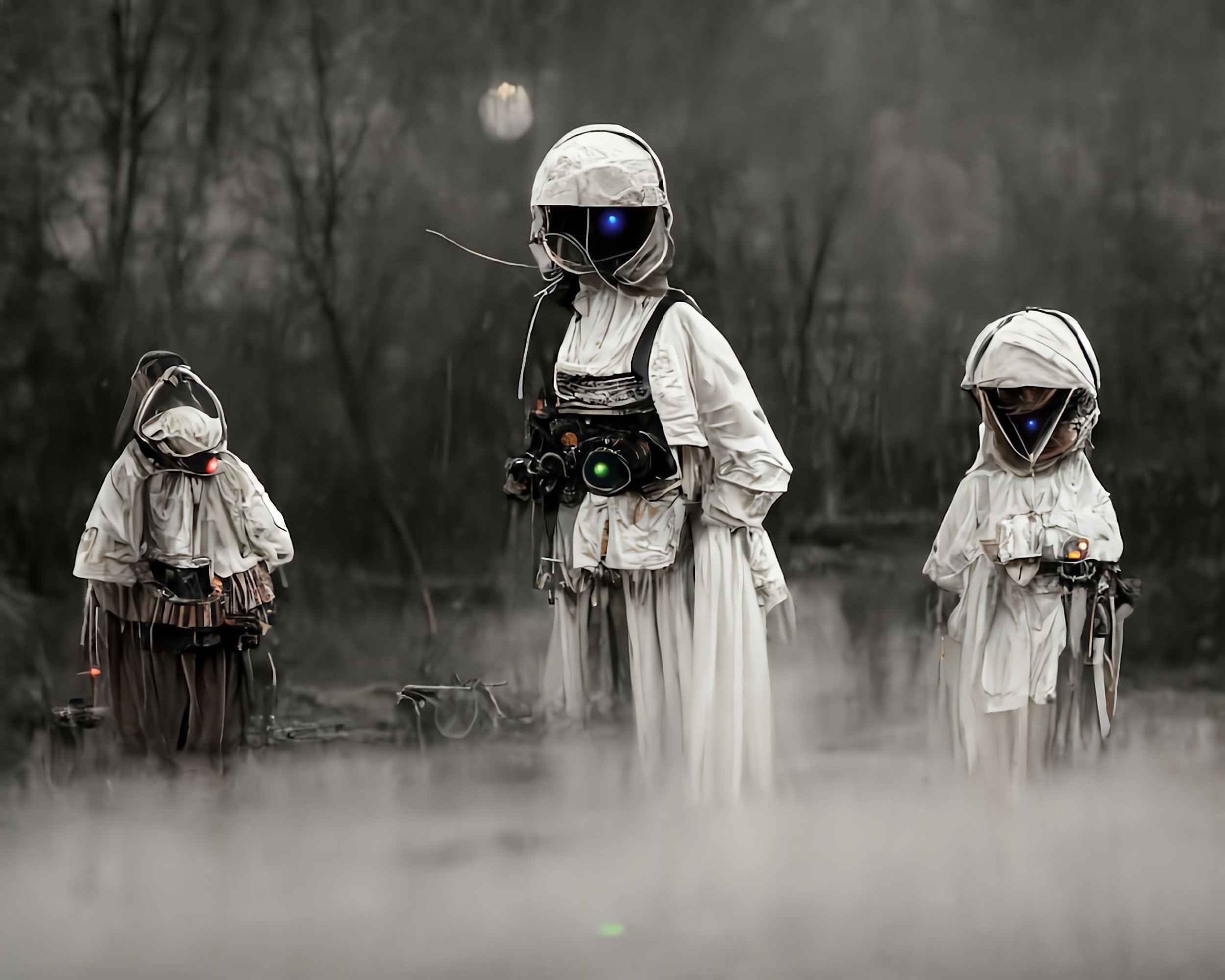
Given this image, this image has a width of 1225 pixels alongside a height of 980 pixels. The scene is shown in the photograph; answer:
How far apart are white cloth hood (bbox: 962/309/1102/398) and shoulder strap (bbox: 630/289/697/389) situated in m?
0.78

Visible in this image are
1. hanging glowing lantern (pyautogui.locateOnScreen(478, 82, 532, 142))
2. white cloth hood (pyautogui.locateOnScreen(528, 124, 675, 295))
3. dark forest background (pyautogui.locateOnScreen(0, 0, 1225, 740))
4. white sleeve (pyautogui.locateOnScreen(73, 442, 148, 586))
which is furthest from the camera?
hanging glowing lantern (pyautogui.locateOnScreen(478, 82, 532, 142))

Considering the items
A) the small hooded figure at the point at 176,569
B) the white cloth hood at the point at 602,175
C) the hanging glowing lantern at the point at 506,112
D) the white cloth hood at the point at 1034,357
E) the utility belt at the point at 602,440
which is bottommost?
the small hooded figure at the point at 176,569

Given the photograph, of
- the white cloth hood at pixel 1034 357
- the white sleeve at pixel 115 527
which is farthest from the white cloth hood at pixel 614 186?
the white sleeve at pixel 115 527

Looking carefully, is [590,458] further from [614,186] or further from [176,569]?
[176,569]

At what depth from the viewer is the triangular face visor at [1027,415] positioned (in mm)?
4332

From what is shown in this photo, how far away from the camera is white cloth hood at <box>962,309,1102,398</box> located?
430 centimetres

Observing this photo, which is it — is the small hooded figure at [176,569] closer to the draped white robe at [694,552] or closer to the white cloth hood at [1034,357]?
the draped white robe at [694,552]

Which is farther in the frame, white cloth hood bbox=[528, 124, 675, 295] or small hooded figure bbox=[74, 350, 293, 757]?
small hooded figure bbox=[74, 350, 293, 757]

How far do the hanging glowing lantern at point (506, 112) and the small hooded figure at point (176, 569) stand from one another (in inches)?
47.8

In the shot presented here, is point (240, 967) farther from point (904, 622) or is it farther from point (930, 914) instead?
point (904, 622)

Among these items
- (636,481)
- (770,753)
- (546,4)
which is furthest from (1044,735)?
(546,4)

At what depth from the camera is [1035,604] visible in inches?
174

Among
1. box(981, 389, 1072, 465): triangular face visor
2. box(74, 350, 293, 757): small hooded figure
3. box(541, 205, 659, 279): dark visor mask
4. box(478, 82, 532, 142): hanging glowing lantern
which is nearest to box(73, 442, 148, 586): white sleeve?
box(74, 350, 293, 757): small hooded figure

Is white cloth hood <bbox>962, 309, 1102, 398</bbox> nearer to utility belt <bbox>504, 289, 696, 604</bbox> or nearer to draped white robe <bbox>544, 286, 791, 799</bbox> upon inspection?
draped white robe <bbox>544, 286, 791, 799</bbox>
